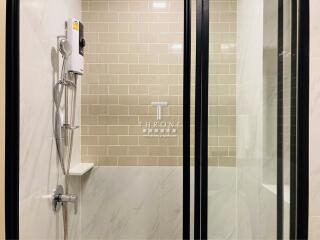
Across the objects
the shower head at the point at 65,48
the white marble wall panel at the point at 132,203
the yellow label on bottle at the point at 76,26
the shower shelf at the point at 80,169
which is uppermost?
the yellow label on bottle at the point at 76,26

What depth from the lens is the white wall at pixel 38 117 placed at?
1156 millimetres

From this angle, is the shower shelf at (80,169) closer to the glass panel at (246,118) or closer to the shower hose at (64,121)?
the shower hose at (64,121)

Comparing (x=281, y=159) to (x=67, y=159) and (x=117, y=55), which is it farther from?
(x=117, y=55)

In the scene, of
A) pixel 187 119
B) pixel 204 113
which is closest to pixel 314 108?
pixel 204 113

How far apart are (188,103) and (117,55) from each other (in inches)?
37.3

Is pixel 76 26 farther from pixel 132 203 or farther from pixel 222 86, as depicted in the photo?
pixel 132 203

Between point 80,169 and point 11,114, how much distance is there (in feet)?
3.19

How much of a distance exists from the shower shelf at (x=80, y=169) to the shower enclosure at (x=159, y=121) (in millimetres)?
15

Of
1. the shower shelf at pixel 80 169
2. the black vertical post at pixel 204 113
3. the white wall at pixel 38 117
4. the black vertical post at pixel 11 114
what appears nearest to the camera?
the black vertical post at pixel 204 113

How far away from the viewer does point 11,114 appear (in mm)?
981

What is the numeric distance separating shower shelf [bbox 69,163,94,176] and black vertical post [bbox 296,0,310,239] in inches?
53.6

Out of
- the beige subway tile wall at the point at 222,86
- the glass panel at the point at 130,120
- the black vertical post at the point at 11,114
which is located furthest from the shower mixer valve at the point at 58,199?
the beige subway tile wall at the point at 222,86

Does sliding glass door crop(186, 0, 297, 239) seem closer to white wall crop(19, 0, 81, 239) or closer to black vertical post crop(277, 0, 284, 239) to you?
black vertical post crop(277, 0, 284, 239)

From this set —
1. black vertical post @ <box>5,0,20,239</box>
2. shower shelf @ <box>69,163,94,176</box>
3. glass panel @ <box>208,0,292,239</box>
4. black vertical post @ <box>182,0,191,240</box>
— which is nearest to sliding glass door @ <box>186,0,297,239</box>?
glass panel @ <box>208,0,292,239</box>
